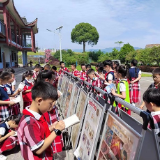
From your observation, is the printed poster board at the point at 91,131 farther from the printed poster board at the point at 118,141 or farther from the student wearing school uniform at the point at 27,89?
the student wearing school uniform at the point at 27,89

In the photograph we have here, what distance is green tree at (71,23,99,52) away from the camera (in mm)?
66062

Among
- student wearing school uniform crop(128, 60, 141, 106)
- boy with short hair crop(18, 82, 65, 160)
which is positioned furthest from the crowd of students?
student wearing school uniform crop(128, 60, 141, 106)

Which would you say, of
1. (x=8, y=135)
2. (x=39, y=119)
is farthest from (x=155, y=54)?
(x=39, y=119)

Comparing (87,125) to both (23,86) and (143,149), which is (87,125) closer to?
(143,149)

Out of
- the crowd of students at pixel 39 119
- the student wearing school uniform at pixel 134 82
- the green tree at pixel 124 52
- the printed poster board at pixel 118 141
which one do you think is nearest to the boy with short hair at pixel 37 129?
the crowd of students at pixel 39 119

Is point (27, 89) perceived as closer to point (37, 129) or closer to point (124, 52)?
point (37, 129)

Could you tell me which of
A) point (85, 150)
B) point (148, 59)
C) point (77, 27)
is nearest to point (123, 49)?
point (148, 59)

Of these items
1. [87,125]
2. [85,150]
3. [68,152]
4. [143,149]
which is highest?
[143,149]

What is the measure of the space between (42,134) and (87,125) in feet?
3.04

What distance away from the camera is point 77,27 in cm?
6656

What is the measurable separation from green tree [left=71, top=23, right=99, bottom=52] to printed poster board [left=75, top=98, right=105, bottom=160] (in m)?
65.8

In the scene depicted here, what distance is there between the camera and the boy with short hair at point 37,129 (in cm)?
140

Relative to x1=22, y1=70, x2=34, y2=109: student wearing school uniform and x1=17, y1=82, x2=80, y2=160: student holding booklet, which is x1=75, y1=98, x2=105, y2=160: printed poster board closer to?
x1=17, y1=82, x2=80, y2=160: student holding booklet

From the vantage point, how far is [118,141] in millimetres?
1460
